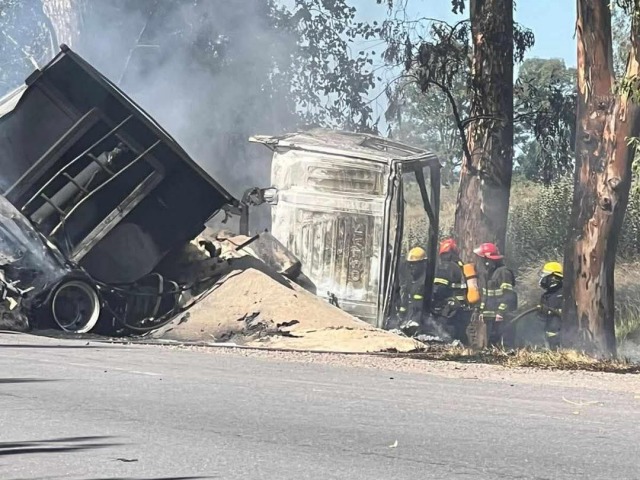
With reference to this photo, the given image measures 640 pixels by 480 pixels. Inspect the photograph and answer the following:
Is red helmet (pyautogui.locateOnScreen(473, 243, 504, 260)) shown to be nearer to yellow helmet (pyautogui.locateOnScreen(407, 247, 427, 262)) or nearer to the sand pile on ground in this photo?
yellow helmet (pyautogui.locateOnScreen(407, 247, 427, 262))

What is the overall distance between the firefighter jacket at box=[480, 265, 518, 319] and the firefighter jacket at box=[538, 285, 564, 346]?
58 centimetres

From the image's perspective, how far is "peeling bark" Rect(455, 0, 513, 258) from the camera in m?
19.7

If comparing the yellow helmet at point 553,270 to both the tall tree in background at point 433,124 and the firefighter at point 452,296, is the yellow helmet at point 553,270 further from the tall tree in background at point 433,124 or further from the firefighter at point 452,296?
the tall tree in background at point 433,124

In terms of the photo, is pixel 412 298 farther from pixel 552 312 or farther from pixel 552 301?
pixel 552 301

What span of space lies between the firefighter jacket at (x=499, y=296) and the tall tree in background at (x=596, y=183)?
44.4 inches

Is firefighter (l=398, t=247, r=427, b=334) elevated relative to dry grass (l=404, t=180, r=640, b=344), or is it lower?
lower

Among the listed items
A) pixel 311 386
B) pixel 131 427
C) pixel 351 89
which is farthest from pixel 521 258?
pixel 131 427

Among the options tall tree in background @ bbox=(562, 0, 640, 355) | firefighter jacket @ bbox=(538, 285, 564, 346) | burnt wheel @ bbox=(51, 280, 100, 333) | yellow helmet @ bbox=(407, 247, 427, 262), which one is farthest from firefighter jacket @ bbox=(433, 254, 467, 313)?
burnt wheel @ bbox=(51, 280, 100, 333)

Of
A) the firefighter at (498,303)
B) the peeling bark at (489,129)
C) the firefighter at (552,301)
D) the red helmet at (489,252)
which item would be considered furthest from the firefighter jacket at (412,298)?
the peeling bark at (489,129)

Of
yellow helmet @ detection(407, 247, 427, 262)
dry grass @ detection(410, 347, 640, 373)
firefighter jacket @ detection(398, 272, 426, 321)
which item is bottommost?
dry grass @ detection(410, 347, 640, 373)

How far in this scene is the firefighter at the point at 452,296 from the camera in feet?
58.9

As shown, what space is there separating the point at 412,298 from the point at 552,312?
6.35 feet

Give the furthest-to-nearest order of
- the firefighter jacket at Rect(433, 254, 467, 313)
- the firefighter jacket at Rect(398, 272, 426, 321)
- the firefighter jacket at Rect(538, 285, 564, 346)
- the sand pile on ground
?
1. the firefighter jacket at Rect(433, 254, 467, 313)
2. the firefighter jacket at Rect(538, 285, 564, 346)
3. the firefighter jacket at Rect(398, 272, 426, 321)
4. the sand pile on ground

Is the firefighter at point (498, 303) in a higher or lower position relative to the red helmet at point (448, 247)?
lower
